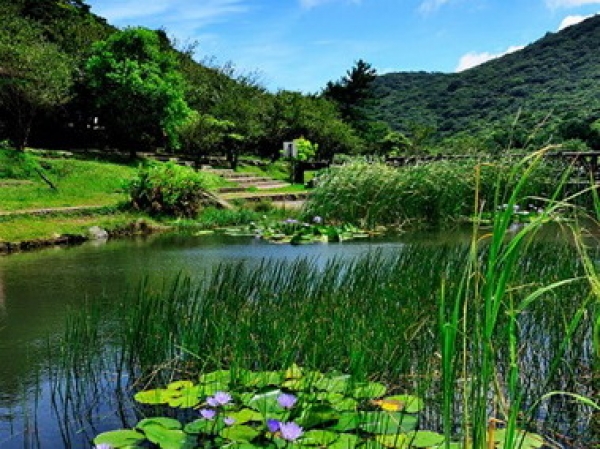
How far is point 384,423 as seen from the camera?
97.0 inches

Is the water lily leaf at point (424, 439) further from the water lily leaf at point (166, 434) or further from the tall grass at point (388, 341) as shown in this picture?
the water lily leaf at point (166, 434)

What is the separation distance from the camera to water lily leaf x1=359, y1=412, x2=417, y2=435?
7.66 ft

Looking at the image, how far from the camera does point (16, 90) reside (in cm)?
1419

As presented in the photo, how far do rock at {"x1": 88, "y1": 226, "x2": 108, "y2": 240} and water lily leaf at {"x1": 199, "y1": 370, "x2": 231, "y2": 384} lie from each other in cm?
713

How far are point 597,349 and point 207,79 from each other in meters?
23.6

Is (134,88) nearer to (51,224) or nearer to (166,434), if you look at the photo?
→ (51,224)

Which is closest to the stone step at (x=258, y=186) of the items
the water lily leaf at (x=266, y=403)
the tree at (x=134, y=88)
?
the tree at (x=134, y=88)

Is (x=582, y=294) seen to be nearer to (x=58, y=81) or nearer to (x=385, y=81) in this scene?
(x=58, y=81)

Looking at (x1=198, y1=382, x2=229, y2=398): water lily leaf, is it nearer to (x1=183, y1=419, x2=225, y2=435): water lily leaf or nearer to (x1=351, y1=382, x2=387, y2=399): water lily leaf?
(x1=183, y1=419, x2=225, y2=435): water lily leaf

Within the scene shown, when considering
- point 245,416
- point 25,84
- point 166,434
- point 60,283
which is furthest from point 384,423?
point 25,84

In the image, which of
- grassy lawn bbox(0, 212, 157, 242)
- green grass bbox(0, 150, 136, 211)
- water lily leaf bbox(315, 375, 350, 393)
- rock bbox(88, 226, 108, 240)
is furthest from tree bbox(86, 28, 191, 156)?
water lily leaf bbox(315, 375, 350, 393)

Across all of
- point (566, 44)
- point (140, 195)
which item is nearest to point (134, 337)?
point (140, 195)

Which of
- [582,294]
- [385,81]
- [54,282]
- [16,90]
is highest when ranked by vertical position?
[385,81]

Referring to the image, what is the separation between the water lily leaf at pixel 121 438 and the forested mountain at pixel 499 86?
38.9 metres
